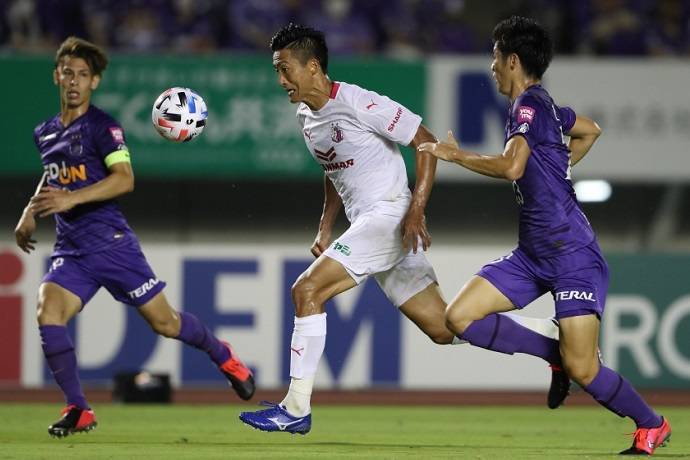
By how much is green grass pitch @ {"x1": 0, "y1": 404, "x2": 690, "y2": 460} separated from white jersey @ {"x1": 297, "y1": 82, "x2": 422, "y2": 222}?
1.37m

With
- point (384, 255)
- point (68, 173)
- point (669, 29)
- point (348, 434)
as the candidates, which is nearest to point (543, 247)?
point (384, 255)

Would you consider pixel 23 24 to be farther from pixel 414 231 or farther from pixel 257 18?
pixel 414 231

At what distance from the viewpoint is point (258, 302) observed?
39.5 ft

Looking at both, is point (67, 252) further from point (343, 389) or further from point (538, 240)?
point (343, 389)

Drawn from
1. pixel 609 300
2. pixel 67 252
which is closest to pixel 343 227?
pixel 609 300

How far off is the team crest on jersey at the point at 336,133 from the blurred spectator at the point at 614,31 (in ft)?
25.1

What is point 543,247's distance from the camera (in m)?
6.54

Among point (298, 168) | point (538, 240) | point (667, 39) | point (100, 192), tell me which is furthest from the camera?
point (667, 39)

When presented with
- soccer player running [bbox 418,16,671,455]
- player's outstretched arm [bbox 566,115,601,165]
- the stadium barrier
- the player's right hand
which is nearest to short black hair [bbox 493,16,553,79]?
soccer player running [bbox 418,16,671,455]

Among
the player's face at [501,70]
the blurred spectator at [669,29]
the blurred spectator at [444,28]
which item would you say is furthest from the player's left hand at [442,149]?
the blurred spectator at [669,29]

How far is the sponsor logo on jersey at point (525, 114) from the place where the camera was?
20.7 ft

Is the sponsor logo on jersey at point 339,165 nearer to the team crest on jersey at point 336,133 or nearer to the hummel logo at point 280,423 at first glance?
the team crest on jersey at point 336,133

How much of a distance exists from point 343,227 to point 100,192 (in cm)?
635

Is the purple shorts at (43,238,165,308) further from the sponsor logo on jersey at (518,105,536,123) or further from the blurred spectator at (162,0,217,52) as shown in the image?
the blurred spectator at (162,0,217,52)
